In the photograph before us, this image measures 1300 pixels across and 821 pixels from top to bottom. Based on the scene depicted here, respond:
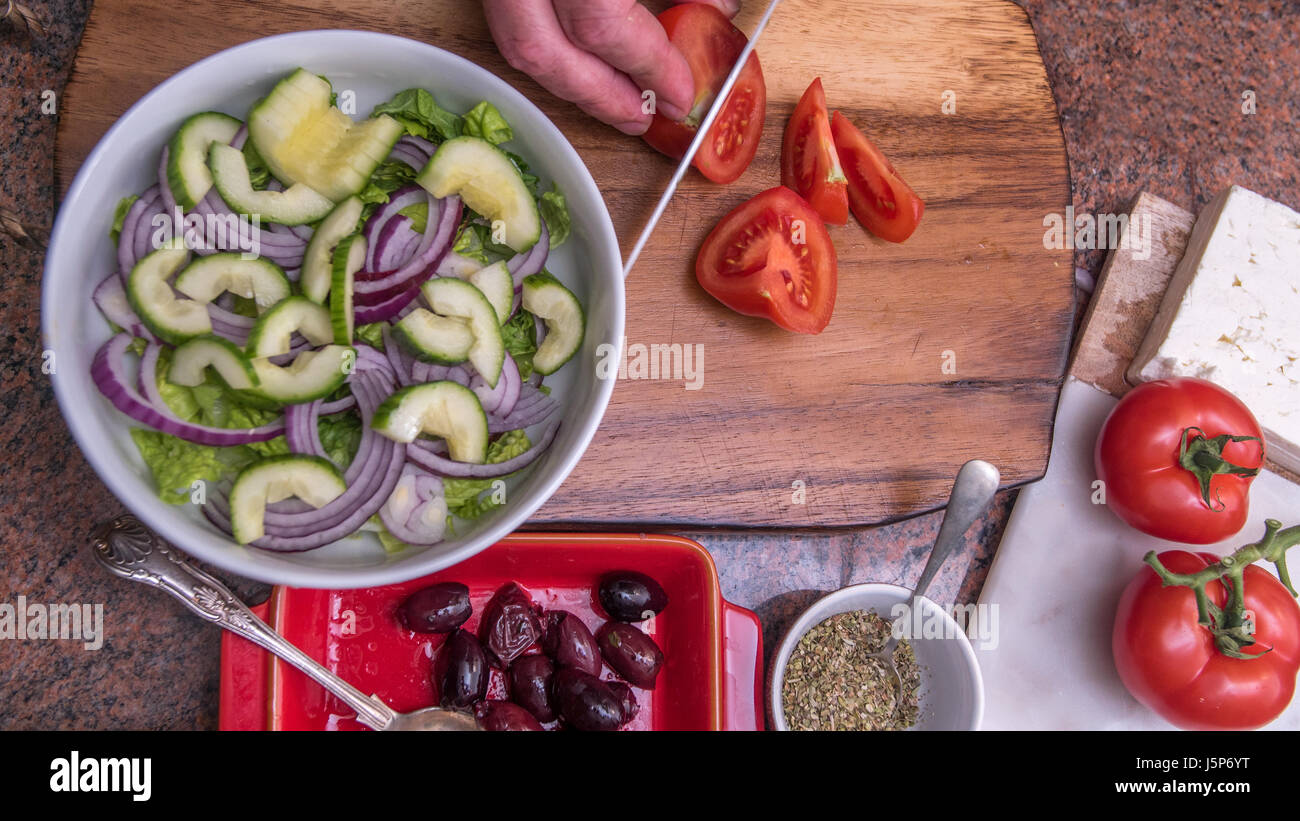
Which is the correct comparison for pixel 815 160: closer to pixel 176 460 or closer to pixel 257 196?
pixel 257 196

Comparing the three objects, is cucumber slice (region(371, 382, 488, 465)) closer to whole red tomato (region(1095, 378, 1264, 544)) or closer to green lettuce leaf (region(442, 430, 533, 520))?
green lettuce leaf (region(442, 430, 533, 520))

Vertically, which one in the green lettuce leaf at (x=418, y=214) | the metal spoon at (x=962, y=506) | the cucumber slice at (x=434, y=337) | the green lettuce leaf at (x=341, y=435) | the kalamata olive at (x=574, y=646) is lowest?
the kalamata olive at (x=574, y=646)

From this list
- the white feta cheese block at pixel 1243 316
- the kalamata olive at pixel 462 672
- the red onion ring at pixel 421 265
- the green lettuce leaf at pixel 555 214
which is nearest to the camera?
the red onion ring at pixel 421 265

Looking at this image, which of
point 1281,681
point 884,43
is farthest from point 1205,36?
point 1281,681

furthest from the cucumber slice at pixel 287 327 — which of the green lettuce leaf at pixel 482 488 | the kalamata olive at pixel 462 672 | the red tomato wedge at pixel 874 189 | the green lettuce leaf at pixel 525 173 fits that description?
the red tomato wedge at pixel 874 189

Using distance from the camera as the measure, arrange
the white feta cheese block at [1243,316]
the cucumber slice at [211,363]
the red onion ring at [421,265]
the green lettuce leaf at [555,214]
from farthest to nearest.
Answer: the white feta cheese block at [1243,316], the green lettuce leaf at [555,214], the red onion ring at [421,265], the cucumber slice at [211,363]

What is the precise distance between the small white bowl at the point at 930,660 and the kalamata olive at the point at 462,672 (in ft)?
1.87

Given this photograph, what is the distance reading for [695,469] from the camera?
172 centimetres

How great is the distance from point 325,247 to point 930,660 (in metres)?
1.43

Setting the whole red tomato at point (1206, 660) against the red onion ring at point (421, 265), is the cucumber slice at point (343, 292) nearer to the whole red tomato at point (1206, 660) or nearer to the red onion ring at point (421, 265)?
the red onion ring at point (421, 265)

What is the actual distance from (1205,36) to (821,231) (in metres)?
1.23

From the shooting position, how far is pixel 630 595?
1.74 metres

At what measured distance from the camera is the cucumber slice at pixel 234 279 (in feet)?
4.66

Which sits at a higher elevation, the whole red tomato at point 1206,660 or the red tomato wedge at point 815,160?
the red tomato wedge at point 815,160
